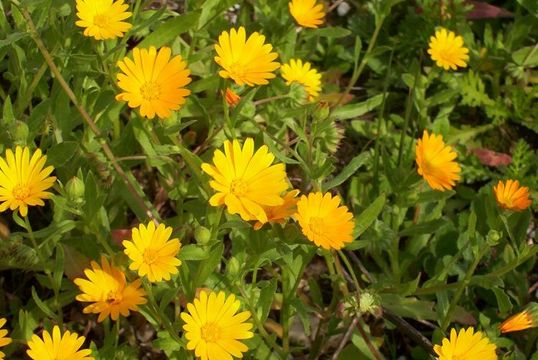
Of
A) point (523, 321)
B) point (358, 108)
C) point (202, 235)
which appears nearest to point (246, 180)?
point (202, 235)

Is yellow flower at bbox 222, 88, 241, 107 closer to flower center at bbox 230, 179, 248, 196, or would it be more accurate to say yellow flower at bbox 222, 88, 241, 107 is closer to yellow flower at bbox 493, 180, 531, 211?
flower center at bbox 230, 179, 248, 196

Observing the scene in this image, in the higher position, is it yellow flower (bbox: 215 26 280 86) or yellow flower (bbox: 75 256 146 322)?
yellow flower (bbox: 215 26 280 86)

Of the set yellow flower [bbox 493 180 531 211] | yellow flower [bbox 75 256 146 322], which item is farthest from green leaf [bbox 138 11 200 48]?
yellow flower [bbox 493 180 531 211]

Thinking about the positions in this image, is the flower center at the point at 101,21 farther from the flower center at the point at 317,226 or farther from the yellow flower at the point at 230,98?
the flower center at the point at 317,226

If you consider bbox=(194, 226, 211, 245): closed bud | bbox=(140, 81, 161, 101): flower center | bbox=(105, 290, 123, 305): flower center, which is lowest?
bbox=(105, 290, 123, 305): flower center

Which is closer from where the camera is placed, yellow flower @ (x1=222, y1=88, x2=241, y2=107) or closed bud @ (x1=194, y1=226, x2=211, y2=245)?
closed bud @ (x1=194, y1=226, x2=211, y2=245)

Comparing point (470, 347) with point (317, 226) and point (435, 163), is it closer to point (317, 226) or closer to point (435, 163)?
point (317, 226)

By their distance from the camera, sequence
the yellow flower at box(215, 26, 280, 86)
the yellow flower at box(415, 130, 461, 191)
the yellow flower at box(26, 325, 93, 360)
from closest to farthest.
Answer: the yellow flower at box(26, 325, 93, 360) → the yellow flower at box(215, 26, 280, 86) → the yellow flower at box(415, 130, 461, 191)

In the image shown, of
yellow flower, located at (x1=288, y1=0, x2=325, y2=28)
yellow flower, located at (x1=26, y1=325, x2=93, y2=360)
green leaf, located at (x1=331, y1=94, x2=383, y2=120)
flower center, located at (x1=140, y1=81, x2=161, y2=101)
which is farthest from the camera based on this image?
green leaf, located at (x1=331, y1=94, x2=383, y2=120)

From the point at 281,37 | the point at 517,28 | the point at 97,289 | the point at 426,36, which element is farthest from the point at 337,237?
the point at 517,28
